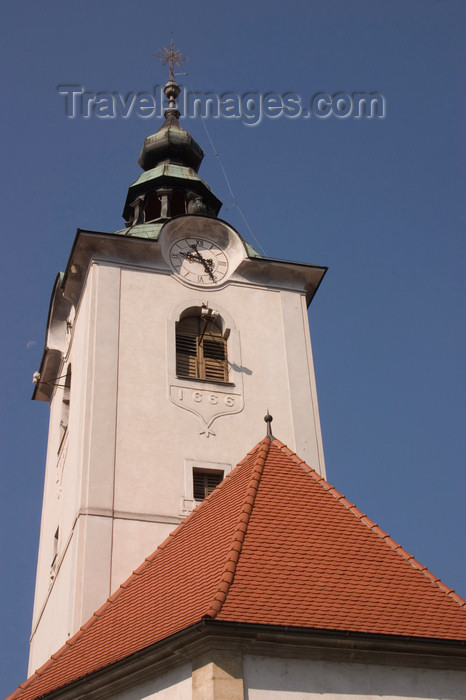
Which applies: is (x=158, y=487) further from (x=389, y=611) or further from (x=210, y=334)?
(x=389, y=611)

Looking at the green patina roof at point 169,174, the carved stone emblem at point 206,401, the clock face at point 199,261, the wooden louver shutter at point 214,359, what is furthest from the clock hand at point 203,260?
the green patina roof at point 169,174

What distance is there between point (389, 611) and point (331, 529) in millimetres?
1659

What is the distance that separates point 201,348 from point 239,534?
636 cm

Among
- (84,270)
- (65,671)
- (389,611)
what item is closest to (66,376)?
(84,270)

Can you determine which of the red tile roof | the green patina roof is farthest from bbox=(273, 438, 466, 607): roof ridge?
the green patina roof

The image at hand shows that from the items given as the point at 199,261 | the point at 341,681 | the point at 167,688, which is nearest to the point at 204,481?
the point at 199,261

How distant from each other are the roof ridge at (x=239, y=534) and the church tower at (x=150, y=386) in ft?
6.55

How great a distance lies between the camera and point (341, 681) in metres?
10.1

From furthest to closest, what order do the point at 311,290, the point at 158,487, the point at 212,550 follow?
the point at 311,290, the point at 158,487, the point at 212,550

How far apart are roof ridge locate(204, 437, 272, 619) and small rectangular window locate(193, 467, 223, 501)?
1.59 meters

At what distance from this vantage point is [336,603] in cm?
1084

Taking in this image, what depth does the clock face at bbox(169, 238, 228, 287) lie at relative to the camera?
18500 mm

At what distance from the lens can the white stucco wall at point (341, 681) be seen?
390 inches

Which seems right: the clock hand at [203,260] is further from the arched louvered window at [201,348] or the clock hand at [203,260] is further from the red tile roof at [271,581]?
the red tile roof at [271,581]
